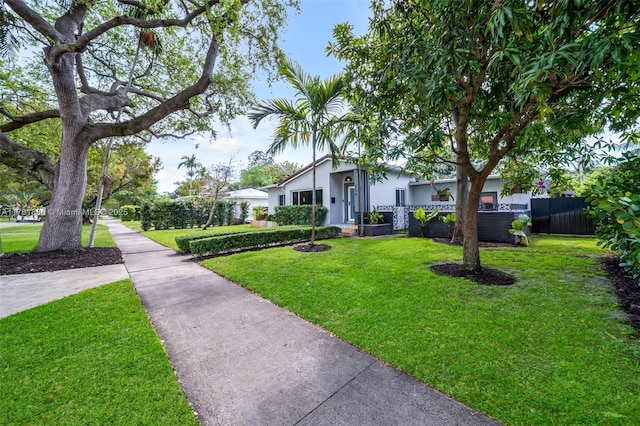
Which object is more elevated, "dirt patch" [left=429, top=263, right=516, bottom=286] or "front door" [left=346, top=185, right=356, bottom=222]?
"front door" [left=346, top=185, right=356, bottom=222]

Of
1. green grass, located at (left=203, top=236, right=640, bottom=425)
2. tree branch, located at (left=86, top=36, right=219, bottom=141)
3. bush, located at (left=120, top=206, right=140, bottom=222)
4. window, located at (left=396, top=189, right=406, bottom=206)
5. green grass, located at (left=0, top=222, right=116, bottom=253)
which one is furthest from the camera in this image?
bush, located at (left=120, top=206, right=140, bottom=222)

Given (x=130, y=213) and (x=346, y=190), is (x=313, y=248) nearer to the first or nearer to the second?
(x=346, y=190)

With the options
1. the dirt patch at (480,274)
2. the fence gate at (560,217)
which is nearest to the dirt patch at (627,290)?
the dirt patch at (480,274)

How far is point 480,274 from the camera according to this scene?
5.23m

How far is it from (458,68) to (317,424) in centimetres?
432

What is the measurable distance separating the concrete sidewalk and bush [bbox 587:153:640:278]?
2.09m

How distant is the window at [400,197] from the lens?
15.3 metres

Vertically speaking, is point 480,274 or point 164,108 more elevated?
point 164,108

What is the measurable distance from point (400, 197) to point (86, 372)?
15064 mm

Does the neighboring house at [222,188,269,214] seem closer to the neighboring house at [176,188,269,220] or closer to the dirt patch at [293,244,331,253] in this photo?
the neighboring house at [176,188,269,220]

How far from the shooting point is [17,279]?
562 centimetres

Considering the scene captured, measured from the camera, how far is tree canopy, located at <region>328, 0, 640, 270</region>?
8.30 ft

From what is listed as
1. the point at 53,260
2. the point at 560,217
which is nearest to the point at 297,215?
the point at 53,260

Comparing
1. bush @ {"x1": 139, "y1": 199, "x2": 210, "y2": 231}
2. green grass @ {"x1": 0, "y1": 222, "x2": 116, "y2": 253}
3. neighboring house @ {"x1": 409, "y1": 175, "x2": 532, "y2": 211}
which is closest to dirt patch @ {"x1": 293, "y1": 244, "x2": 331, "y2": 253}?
neighboring house @ {"x1": 409, "y1": 175, "x2": 532, "y2": 211}
